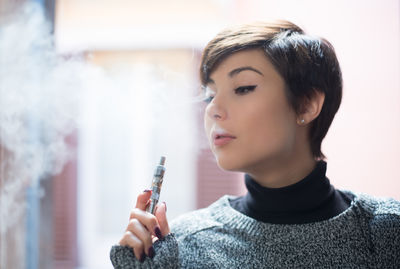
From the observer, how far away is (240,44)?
32.3 inches

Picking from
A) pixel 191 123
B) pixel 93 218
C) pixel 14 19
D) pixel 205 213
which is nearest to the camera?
pixel 205 213

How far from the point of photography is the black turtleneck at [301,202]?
33.4 inches

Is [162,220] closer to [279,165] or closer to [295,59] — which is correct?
[279,165]

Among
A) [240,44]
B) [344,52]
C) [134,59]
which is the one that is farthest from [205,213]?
[134,59]

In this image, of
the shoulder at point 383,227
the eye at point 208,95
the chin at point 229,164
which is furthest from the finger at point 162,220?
the shoulder at point 383,227

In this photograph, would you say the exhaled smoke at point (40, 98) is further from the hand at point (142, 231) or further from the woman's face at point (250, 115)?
the hand at point (142, 231)

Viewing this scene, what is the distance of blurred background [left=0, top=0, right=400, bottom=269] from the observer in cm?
100

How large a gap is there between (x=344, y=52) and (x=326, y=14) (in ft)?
0.37

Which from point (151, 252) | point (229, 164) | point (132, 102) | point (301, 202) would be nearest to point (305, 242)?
point (301, 202)

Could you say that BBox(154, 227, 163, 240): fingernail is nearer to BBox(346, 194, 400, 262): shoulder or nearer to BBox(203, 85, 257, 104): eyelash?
BBox(203, 85, 257, 104): eyelash

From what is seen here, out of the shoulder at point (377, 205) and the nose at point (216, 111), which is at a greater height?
the nose at point (216, 111)

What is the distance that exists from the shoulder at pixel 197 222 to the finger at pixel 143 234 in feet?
0.73

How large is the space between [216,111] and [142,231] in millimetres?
277

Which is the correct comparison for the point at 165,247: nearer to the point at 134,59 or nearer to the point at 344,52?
the point at 344,52
